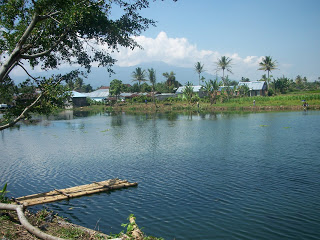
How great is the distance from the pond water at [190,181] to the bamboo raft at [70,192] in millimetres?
277

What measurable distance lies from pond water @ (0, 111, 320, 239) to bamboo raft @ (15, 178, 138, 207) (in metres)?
0.28

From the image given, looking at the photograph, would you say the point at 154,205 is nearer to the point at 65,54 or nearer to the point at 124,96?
the point at 65,54

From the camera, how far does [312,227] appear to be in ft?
35.8

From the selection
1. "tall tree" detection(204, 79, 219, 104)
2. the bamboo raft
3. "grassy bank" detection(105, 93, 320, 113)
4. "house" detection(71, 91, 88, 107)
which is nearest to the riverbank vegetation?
"grassy bank" detection(105, 93, 320, 113)

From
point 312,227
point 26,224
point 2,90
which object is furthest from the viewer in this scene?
point 2,90

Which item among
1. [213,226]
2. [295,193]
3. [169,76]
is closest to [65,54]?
[213,226]

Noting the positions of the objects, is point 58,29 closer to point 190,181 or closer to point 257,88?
point 190,181

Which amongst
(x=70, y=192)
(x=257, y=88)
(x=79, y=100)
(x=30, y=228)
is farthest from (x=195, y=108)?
(x=30, y=228)

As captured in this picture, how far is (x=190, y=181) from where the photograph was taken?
16.5 metres

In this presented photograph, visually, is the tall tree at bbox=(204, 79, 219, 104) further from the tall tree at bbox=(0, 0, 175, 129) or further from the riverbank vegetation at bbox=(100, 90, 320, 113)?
the tall tree at bbox=(0, 0, 175, 129)

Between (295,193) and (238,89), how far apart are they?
7850 centimetres

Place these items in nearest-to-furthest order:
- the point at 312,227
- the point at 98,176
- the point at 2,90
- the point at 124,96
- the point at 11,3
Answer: the point at 312,227 → the point at 11,3 → the point at 2,90 → the point at 98,176 → the point at 124,96

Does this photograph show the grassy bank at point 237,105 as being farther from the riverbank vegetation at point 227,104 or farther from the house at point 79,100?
the house at point 79,100

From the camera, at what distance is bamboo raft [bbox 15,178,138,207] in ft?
44.8
